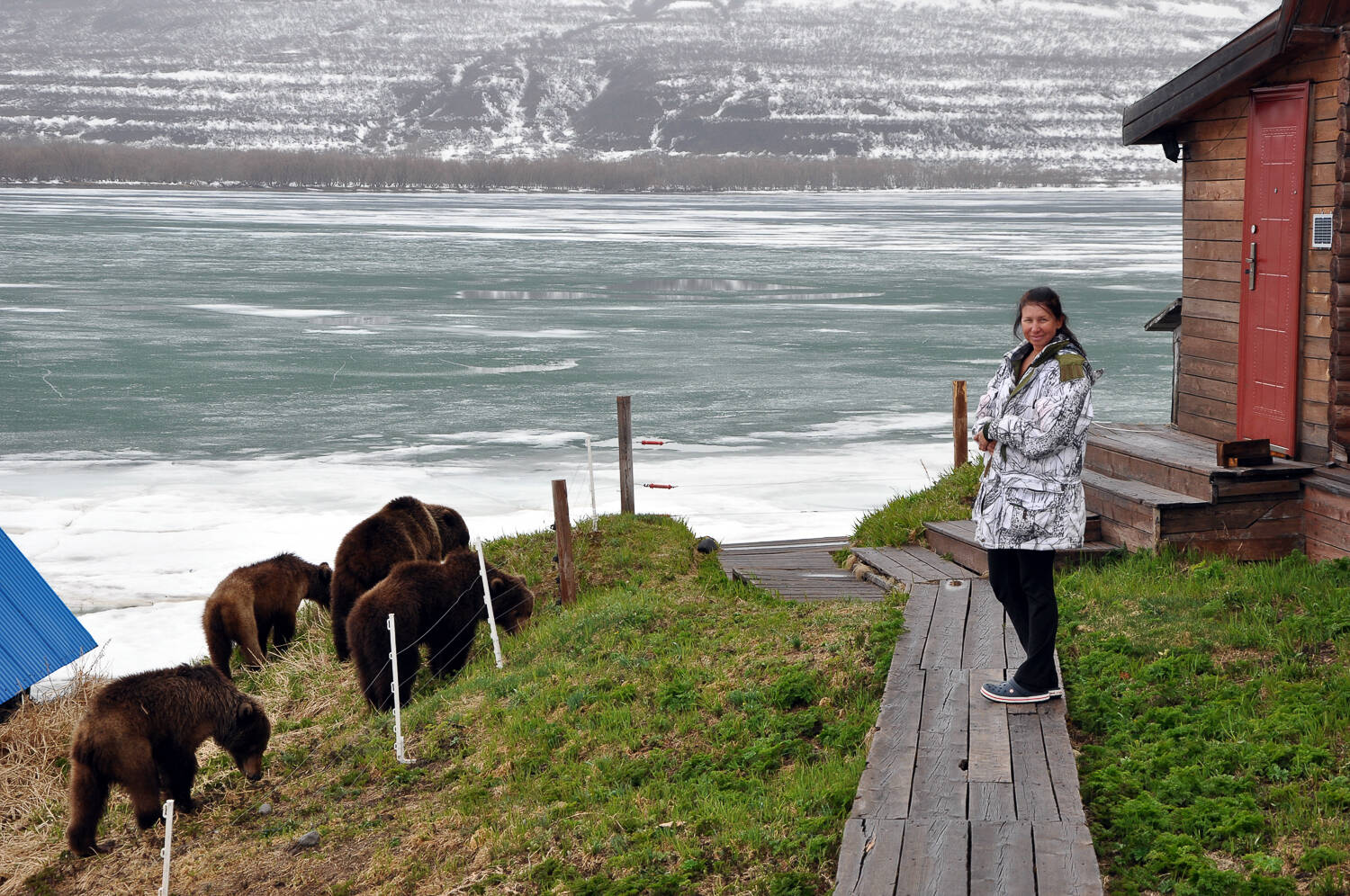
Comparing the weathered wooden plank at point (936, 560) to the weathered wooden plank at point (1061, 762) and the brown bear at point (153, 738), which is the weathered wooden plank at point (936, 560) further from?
the brown bear at point (153, 738)

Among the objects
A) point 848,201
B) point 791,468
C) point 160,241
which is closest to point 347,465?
point 791,468

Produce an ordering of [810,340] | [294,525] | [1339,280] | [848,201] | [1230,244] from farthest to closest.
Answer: [848,201], [810,340], [294,525], [1230,244], [1339,280]

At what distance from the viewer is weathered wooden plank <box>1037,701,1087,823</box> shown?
489cm

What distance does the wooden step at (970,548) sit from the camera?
883cm

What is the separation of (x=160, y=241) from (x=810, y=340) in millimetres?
29657

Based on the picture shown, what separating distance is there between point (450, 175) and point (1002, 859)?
4344 inches

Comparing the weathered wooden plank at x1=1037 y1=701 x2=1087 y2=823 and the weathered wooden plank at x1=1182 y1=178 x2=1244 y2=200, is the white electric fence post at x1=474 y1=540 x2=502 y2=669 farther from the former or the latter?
the weathered wooden plank at x1=1182 y1=178 x2=1244 y2=200

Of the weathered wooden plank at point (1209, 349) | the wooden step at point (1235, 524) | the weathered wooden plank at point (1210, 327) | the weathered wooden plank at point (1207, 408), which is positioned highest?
the weathered wooden plank at point (1210, 327)

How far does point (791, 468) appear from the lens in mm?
14797

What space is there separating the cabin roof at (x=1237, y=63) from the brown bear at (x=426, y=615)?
5.54 meters

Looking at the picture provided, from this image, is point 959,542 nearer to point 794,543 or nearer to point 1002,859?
point 794,543

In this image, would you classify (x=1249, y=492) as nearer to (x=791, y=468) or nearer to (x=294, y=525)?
(x=791, y=468)

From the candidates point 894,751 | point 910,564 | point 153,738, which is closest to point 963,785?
point 894,751

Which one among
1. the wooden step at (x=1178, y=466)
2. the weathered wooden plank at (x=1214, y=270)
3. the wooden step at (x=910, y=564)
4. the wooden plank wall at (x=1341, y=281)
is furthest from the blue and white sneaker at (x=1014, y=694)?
the weathered wooden plank at (x=1214, y=270)
